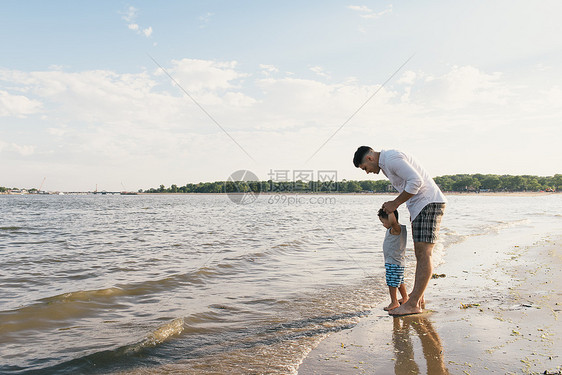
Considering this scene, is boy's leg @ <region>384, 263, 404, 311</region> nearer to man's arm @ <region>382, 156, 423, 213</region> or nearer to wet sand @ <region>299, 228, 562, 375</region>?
wet sand @ <region>299, 228, 562, 375</region>

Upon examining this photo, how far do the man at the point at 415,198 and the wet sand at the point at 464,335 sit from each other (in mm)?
492

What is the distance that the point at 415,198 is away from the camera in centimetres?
460

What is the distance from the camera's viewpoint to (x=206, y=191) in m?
190

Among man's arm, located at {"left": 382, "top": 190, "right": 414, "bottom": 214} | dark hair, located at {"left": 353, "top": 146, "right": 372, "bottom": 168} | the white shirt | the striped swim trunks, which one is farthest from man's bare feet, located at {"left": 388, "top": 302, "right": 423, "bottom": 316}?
dark hair, located at {"left": 353, "top": 146, "right": 372, "bottom": 168}

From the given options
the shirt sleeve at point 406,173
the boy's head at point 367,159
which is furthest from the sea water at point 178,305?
the boy's head at point 367,159

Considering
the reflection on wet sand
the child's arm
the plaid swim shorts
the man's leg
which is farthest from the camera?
the child's arm

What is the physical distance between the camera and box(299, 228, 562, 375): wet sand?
3256 mm

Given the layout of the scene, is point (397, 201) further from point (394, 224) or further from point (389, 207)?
point (394, 224)

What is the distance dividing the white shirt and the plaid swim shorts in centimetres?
6

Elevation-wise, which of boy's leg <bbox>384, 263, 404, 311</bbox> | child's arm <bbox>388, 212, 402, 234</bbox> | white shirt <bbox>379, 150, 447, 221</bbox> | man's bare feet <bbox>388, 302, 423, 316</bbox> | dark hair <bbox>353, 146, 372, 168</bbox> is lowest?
man's bare feet <bbox>388, 302, 423, 316</bbox>

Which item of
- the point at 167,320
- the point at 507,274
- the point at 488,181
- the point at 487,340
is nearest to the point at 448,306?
the point at 487,340

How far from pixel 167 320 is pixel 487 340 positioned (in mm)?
3934

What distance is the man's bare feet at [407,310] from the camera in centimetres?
464

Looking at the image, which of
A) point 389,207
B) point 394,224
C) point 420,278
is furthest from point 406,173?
point 420,278
